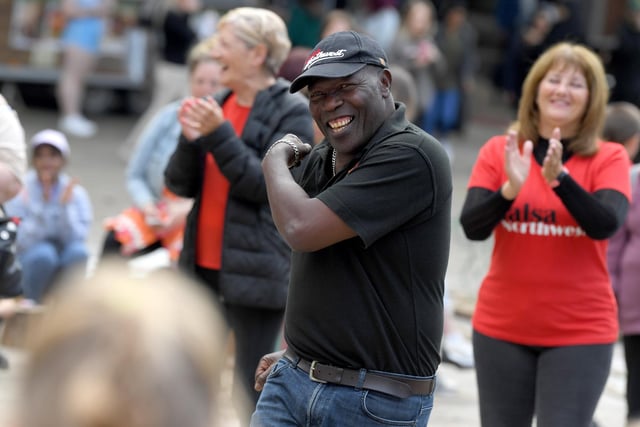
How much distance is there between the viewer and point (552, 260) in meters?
4.35

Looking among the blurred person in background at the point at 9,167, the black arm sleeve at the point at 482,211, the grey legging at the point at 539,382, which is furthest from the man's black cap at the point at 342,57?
the grey legging at the point at 539,382

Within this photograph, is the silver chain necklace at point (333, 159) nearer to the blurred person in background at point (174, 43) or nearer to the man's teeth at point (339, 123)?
the man's teeth at point (339, 123)

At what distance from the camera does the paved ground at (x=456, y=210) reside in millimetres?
6508

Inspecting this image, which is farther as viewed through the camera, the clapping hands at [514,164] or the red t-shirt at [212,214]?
the red t-shirt at [212,214]

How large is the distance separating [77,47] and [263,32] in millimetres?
7967

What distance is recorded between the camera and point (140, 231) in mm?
6223

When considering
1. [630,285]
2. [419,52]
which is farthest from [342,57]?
[419,52]

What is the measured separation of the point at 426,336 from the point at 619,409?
3.81m

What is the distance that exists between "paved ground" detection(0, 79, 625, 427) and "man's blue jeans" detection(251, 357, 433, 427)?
79 cm

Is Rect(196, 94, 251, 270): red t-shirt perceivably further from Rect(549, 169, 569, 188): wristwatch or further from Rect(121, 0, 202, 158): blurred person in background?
Rect(121, 0, 202, 158): blurred person in background

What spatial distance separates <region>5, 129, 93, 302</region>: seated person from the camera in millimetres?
7062

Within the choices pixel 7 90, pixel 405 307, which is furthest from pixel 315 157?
pixel 7 90

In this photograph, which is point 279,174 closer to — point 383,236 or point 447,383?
point 383,236

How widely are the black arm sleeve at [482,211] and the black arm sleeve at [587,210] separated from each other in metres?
0.22
